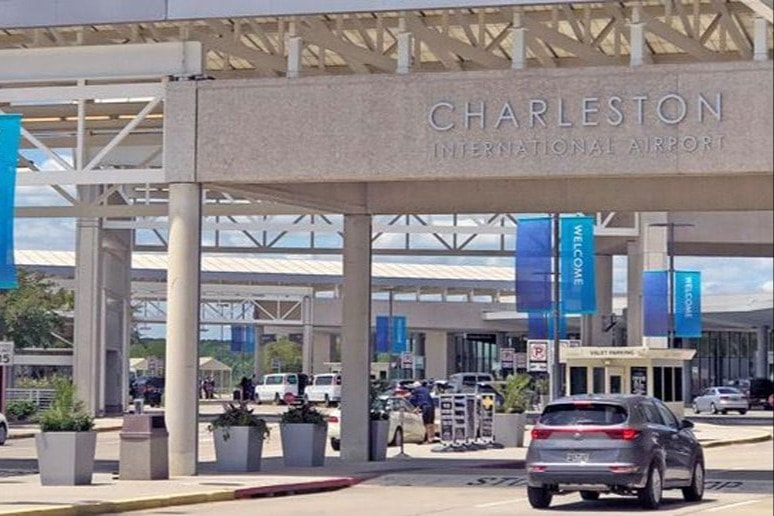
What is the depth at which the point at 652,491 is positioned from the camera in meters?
23.3

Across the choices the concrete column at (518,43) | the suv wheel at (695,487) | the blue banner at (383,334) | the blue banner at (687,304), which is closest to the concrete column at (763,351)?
the suv wheel at (695,487)

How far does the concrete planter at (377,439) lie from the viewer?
117ft

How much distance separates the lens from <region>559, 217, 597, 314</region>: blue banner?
1718 inches

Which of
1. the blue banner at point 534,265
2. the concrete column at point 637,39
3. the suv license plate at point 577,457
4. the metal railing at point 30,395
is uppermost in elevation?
the concrete column at point 637,39

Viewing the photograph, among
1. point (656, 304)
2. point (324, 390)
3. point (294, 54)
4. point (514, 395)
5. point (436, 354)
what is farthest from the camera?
point (436, 354)

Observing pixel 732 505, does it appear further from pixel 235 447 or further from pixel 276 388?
pixel 276 388

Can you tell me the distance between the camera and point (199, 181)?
1150 inches

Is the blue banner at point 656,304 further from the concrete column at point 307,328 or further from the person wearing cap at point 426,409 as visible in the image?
the concrete column at point 307,328

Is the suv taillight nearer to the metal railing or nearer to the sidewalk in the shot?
the sidewalk

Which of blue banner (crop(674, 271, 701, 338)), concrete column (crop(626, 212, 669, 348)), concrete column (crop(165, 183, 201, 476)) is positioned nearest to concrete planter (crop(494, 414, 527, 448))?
blue banner (crop(674, 271, 701, 338))

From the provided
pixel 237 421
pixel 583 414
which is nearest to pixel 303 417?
pixel 237 421

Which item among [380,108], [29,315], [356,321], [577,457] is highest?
[380,108]

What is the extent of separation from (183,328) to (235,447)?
10.9ft

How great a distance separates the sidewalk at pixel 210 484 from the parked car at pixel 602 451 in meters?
2.05
